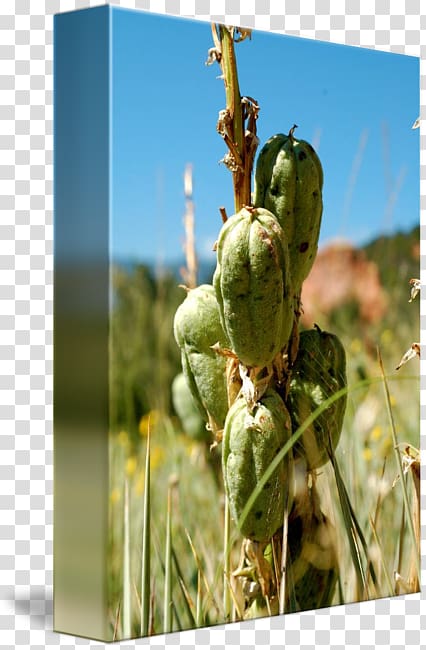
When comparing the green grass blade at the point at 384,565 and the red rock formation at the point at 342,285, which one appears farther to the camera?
the red rock formation at the point at 342,285

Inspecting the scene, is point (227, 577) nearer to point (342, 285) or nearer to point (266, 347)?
point (266, 347)

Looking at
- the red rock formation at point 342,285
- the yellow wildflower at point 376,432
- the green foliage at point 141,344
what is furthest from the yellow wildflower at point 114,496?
the yellow wildflower at point 376,432

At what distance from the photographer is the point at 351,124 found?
8.25 ft

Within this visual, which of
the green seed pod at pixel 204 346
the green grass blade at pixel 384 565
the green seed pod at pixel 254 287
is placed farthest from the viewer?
the green grass blade at pixel 384 565

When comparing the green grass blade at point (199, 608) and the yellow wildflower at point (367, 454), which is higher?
the yellow wildflower at point (367, 454)

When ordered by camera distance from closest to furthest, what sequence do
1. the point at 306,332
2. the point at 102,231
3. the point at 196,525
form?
the point at 102,231, the point at 306,332, the point at 196,525

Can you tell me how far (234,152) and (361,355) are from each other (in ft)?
2.80

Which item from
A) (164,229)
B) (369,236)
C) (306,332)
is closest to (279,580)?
(306,332)

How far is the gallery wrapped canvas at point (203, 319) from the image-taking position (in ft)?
6.44

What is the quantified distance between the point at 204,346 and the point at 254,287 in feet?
0.55

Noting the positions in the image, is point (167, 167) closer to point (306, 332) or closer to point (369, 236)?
point (306, 332)

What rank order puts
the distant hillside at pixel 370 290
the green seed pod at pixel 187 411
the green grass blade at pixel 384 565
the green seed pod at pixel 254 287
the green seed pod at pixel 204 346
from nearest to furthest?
the green seed pod at pixel 254 287 → the green seed pod at pixel 204 346 → the green grass blade at pixel 384 565 → the green seed pod at pixel 187 411 → the distant hillside at pixel 370 290

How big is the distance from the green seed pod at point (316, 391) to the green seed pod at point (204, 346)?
130mm

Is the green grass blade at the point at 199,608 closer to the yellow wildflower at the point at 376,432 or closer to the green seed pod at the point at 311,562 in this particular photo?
the green seed pod at the point at 311,562
